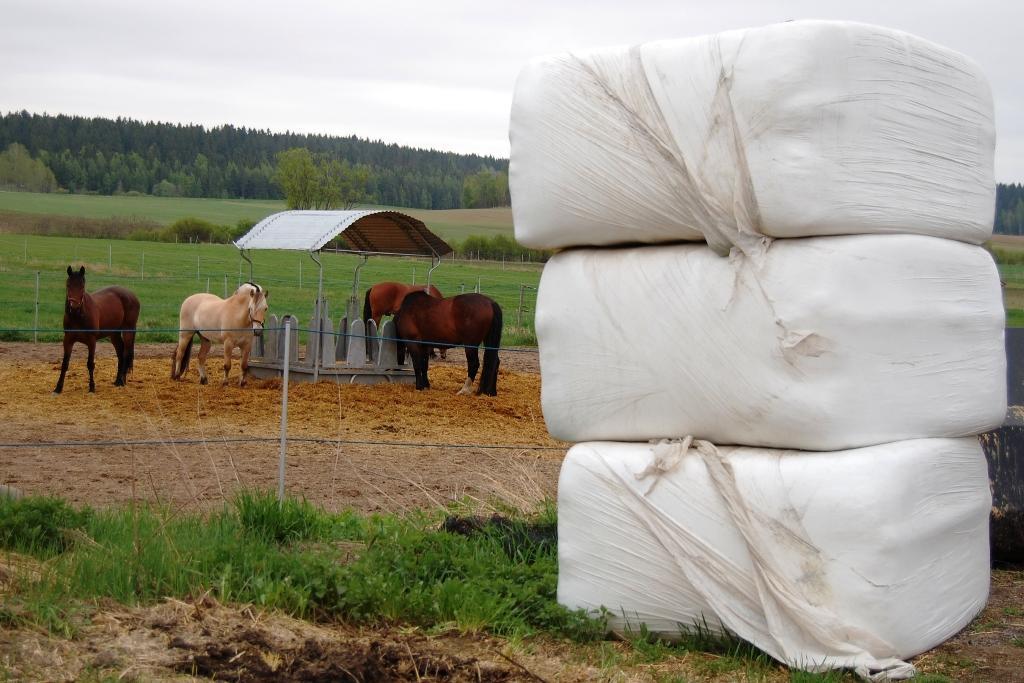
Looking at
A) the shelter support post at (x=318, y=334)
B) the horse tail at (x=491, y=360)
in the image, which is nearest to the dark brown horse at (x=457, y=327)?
the horse tail at (x=491, y=360)

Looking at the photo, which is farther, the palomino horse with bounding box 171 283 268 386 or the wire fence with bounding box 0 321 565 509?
the palomino horse with bounding box 171 283 268 386

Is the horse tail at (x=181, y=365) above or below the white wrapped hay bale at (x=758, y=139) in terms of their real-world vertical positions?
below

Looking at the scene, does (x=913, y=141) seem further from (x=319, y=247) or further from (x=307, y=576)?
(x=319, y=247)

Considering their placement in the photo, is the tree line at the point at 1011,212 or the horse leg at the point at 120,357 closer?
the horse leg at the point at 120,357

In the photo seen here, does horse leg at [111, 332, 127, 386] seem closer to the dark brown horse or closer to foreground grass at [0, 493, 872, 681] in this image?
the dark brown horse

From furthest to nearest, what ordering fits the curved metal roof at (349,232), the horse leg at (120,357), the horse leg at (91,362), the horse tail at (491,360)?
the curved metal roof at (349,232) → the horse tail at (491,360) → the horse leg at (120,357) → the horse leg at (91,362)

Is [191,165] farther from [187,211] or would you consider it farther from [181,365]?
[181,365]

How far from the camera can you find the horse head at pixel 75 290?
12.1 m

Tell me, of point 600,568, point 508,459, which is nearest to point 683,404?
point 600,568

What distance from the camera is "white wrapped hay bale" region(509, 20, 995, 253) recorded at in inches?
137

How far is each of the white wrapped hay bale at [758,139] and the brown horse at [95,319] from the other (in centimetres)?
879

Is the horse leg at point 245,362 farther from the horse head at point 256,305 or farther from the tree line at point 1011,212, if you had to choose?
the tree line at point 1011,212

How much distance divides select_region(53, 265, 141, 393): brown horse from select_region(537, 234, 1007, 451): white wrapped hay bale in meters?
8.88

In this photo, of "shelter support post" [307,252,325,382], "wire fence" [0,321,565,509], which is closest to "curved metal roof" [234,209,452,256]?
"shelter support post" [307,252,325,382]
